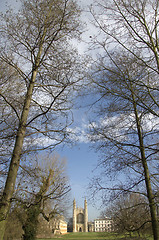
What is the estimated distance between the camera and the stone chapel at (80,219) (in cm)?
8700

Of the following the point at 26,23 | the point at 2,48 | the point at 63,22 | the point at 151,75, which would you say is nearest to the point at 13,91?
the point at 2,48

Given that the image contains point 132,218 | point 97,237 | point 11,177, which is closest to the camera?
point 11,177

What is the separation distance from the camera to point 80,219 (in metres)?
92.9

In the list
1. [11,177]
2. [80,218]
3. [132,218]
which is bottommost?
[80,218]

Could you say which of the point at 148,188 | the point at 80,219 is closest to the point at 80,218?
the point at 80,219

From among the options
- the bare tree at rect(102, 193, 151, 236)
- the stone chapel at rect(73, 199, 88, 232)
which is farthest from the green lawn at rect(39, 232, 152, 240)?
the stone chapel at rect(73, 199, 88, 232)

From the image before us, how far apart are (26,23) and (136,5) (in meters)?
2.55

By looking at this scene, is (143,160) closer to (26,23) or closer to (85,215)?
(26,23)

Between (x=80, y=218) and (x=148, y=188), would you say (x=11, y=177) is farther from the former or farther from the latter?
(x=80, y=218)

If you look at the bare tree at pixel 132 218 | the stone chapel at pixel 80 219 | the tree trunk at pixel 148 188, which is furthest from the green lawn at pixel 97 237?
the stone chapel at pixel 80 219

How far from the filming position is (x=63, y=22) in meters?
4.21

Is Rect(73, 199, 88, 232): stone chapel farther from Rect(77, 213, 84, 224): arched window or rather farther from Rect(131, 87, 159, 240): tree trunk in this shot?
Rect(131, 87, 159, 240): tree trunk

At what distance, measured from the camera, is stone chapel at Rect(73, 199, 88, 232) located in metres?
87.0

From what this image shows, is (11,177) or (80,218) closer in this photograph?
(11,177)
